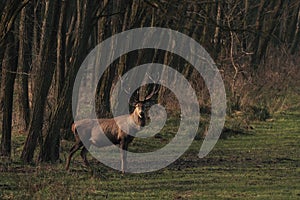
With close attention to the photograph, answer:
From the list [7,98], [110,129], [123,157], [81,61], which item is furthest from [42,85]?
[123,157]

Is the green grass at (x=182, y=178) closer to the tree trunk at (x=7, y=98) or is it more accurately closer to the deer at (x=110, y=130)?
the tree trunk at (x=7, y=98)

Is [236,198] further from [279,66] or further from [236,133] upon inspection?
[279,66]

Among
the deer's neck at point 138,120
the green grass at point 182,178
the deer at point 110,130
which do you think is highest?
the deer's neck at point 138,120

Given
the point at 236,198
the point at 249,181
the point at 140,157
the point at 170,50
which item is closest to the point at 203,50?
the point at 170,50

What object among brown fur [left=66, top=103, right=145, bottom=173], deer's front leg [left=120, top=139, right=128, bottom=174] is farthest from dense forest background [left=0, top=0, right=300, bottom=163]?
deer's front leg [left=120, top=139, right=128, bottom=174]

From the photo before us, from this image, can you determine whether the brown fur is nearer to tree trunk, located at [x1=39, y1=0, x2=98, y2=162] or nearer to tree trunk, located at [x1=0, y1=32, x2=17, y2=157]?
tree trunk, located at [x1=39, y1=0, x2=98, y2=162]

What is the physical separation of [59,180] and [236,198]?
10.4 feet

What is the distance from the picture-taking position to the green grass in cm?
1332

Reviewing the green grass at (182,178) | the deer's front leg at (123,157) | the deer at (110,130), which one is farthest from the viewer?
the deer at (110,130)

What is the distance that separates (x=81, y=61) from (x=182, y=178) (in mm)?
3506

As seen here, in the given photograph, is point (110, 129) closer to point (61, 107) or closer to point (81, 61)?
point (61, 107)

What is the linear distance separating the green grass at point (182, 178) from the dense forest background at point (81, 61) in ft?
3.07

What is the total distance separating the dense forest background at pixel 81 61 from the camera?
1634 cm

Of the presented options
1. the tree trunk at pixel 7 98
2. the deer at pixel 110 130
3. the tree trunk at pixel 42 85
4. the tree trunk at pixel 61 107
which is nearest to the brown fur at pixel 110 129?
the deer at pixel 110 130
